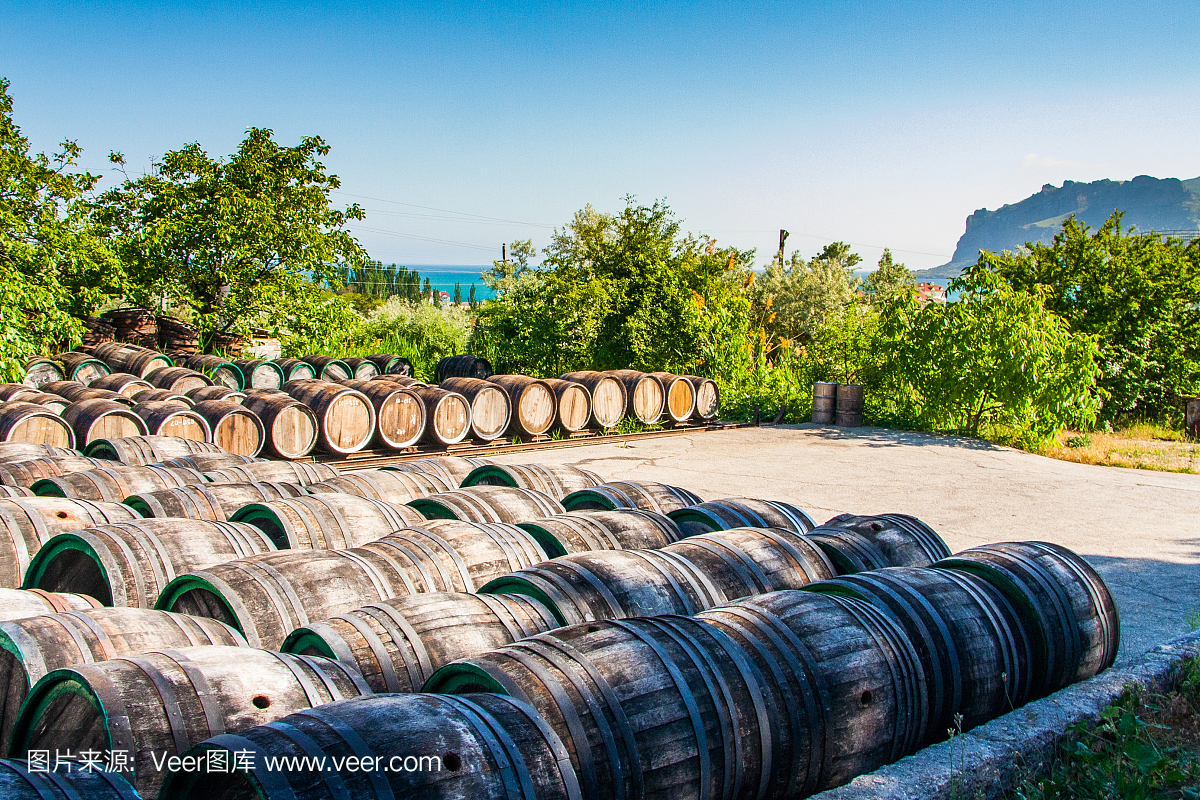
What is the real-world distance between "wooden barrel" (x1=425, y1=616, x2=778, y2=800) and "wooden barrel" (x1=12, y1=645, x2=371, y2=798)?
0.45 m

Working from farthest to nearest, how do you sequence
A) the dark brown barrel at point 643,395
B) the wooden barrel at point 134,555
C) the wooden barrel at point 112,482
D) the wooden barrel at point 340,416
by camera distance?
the dark brown barrel at point 643,395 → the wooden barrel at point 340,416 → the wooden barrel at point 112,482 → the wooden barrel at point 134,555

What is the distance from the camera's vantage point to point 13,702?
7.95ft

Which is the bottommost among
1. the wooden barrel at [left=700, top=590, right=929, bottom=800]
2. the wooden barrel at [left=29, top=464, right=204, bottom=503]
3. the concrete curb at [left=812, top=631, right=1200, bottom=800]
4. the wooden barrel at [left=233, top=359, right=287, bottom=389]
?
the concrete curb at [left=812, top=631, right=1200, bottom=800]

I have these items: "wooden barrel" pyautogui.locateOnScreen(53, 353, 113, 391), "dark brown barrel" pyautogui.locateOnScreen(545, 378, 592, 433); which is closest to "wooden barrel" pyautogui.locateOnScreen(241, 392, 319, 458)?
"dark brown barrel" pyautogui.locateOnScreen(545, 378, 592, 433)

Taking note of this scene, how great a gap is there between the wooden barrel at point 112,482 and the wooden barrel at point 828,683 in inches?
159

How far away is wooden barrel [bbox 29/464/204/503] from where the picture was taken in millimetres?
4871

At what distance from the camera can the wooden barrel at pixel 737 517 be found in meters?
4.49

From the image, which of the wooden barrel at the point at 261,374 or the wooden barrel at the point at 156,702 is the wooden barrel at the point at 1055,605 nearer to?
the wooden barrel at the point at 156,702

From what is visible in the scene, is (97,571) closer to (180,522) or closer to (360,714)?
(180,522)

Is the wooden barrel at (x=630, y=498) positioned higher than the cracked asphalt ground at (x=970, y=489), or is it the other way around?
the wooden barrel at (x=630, y=498)

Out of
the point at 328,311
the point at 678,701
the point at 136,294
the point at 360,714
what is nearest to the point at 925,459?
the point at 678,701

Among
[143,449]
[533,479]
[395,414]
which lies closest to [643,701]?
[533,479]

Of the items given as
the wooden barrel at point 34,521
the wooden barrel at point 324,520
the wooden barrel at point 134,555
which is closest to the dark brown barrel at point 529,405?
the wooden barrel at point 324,520

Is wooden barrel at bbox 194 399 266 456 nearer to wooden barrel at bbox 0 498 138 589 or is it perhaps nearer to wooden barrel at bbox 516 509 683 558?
wooden barrel at bbox 0 498 138 589
